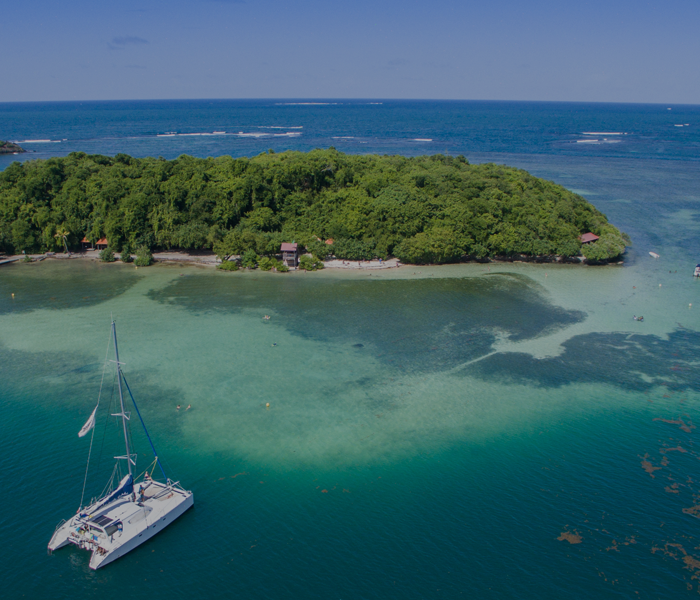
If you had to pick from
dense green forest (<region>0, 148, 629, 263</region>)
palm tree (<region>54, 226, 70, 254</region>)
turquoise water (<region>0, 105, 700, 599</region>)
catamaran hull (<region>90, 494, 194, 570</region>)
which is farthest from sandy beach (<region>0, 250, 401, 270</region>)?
catamaran hull (<region>90, 494, 194, 570</region>)

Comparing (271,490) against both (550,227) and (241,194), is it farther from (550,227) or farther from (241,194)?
(550,227)

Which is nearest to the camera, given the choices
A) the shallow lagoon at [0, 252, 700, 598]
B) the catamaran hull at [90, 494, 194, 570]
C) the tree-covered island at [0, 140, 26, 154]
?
the catamaran hull at [90, 494, 194, 570]

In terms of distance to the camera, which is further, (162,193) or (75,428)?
(162,193)

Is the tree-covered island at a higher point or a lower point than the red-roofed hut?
higher

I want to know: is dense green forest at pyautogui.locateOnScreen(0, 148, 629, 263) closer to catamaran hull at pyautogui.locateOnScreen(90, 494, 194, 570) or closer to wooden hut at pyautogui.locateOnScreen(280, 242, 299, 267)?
wooden hut at pyautogui.locateOnScreen(280, 242, 299, 267)

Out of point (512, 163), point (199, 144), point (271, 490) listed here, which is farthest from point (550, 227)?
point (199, 144)

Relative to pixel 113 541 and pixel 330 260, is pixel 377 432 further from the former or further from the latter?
pixel 330 260

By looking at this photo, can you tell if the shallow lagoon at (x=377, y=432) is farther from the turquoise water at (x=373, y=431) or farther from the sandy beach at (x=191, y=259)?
the sandy beach at (x=191, y=259)
